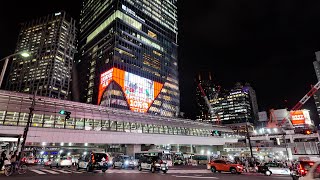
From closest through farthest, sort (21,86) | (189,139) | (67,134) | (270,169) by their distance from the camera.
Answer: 1. (270,169)
2. (67,134)
3. (189,139)
4. (21,86)

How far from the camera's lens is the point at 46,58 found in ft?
536

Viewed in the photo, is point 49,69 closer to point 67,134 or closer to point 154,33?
point 154,33

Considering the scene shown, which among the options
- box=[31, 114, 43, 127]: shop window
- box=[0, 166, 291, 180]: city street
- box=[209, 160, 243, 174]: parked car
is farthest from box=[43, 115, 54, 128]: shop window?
box=[209, 160, 243, 174]: parked car

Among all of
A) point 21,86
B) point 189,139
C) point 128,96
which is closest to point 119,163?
point 189,139

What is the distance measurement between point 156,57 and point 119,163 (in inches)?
3763

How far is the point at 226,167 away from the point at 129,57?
87.2m

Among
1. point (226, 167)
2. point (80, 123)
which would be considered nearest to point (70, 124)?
point (80, 123)

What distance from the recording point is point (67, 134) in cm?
4106

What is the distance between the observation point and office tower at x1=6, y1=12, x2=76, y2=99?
156 metres

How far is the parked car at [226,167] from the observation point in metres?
24.8

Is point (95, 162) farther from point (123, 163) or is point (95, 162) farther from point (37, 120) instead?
point (37, 120)

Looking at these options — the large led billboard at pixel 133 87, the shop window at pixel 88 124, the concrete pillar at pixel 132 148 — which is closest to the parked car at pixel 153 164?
the shop window at pixel 88 124

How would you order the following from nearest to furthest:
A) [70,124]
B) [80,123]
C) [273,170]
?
[273,170] < [70,124] < [80,123]

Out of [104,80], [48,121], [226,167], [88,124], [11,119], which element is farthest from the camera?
[104,80]
